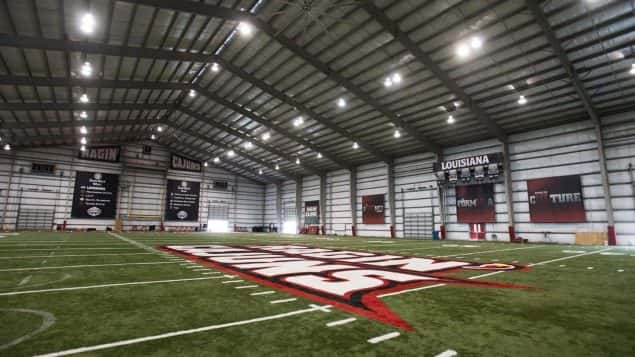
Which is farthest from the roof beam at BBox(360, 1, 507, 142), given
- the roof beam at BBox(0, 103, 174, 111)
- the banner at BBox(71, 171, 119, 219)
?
the banner at BBox(71, 171, 119, 219)

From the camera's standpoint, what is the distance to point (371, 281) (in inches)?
172

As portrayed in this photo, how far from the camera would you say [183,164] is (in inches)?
1436

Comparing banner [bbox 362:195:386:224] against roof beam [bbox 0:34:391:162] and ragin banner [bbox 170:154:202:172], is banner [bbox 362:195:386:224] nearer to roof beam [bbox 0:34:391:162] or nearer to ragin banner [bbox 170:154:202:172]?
roof beam [bbox 0:34:391:162]

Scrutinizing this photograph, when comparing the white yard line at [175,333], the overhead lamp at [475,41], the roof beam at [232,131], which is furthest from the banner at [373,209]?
the white yard line at [175,333]

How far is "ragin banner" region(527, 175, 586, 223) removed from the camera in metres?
17.7

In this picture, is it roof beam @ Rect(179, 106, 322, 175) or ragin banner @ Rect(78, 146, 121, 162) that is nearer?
roof beam @ Rect(179, 106, 322, 175)

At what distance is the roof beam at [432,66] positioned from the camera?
12.8 meters

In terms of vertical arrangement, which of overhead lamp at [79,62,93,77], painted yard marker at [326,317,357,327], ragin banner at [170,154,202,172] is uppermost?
A: overhead lamp at [79,62,93,77]

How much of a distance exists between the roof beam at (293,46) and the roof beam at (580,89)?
8.81 m

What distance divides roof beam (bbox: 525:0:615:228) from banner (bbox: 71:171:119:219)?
120ft

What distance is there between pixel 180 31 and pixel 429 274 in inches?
593

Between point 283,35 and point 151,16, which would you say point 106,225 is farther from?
point 283,35

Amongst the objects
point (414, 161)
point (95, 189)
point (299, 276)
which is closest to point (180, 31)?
point (299, 276)

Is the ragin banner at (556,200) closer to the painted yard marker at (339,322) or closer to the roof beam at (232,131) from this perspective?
the roof beam at (232,131)
